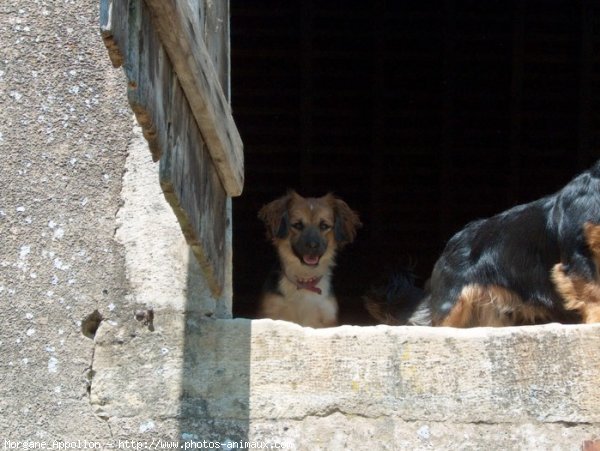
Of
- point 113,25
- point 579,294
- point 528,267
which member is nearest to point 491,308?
point 528,267

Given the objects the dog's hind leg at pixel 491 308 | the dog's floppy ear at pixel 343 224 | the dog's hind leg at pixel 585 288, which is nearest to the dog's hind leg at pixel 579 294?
the dog's hind leg at pixel 585 288

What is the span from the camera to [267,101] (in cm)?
989

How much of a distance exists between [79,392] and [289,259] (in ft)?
10.8

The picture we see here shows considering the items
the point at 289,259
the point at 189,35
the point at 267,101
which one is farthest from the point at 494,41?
the point at 189,35

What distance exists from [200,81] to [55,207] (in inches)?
40.3

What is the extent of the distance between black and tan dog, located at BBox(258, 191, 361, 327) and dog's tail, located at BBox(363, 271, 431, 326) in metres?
0.29

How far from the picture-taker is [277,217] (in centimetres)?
817

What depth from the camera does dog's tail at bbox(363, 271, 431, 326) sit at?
7.18m

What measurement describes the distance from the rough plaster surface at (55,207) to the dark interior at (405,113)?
4.40 meters

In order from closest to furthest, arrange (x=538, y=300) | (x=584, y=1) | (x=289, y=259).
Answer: (x=538, y=300) → (x=289, y=259) → (x=584, y=1)

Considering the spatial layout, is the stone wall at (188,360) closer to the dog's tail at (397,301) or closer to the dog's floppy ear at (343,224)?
the dog's tail at (397,301)

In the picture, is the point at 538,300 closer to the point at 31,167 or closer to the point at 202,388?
the point at 202,388

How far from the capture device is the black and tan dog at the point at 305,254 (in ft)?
25.3

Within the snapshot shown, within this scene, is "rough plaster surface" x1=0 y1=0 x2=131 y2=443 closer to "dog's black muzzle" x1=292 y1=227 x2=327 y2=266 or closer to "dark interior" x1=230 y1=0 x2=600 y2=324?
"dog's black muzzle" x1=292 y1=227 x2=327 y2=266
